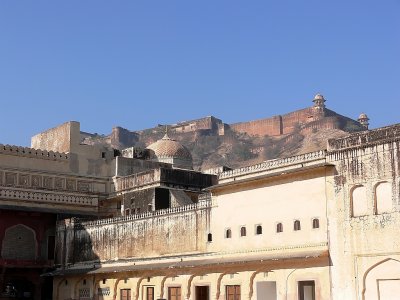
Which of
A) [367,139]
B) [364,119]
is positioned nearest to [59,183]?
[367,139]

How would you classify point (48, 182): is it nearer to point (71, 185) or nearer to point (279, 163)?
point (71, 185)

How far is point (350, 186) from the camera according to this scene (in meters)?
19.7

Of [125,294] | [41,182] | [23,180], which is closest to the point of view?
[125,294]

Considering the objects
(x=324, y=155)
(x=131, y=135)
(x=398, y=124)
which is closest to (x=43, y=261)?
(x=324, y=155)

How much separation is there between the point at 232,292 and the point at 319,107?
266 feet

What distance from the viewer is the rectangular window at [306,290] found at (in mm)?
20984

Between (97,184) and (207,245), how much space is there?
13435mm

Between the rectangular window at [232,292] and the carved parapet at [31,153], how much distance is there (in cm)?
1598

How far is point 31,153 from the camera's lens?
3506 cm

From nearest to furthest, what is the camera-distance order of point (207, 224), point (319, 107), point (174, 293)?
point (207, 224), point (174, 293), point (319, 107)

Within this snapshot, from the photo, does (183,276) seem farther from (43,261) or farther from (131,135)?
(131,135)

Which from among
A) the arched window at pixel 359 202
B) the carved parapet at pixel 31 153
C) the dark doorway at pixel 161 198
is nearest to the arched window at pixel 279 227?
the arched window at pixel 359 202

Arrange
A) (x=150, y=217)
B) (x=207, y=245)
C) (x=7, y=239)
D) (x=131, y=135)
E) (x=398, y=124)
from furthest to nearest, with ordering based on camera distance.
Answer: (x=131, y=135) → (x=7, y=239) → (x=150, y=217) → (x=207, y=245) → (x=398, y=124)

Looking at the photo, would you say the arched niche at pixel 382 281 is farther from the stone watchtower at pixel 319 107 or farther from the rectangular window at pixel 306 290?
the stone watchtower at pixel 319 107
